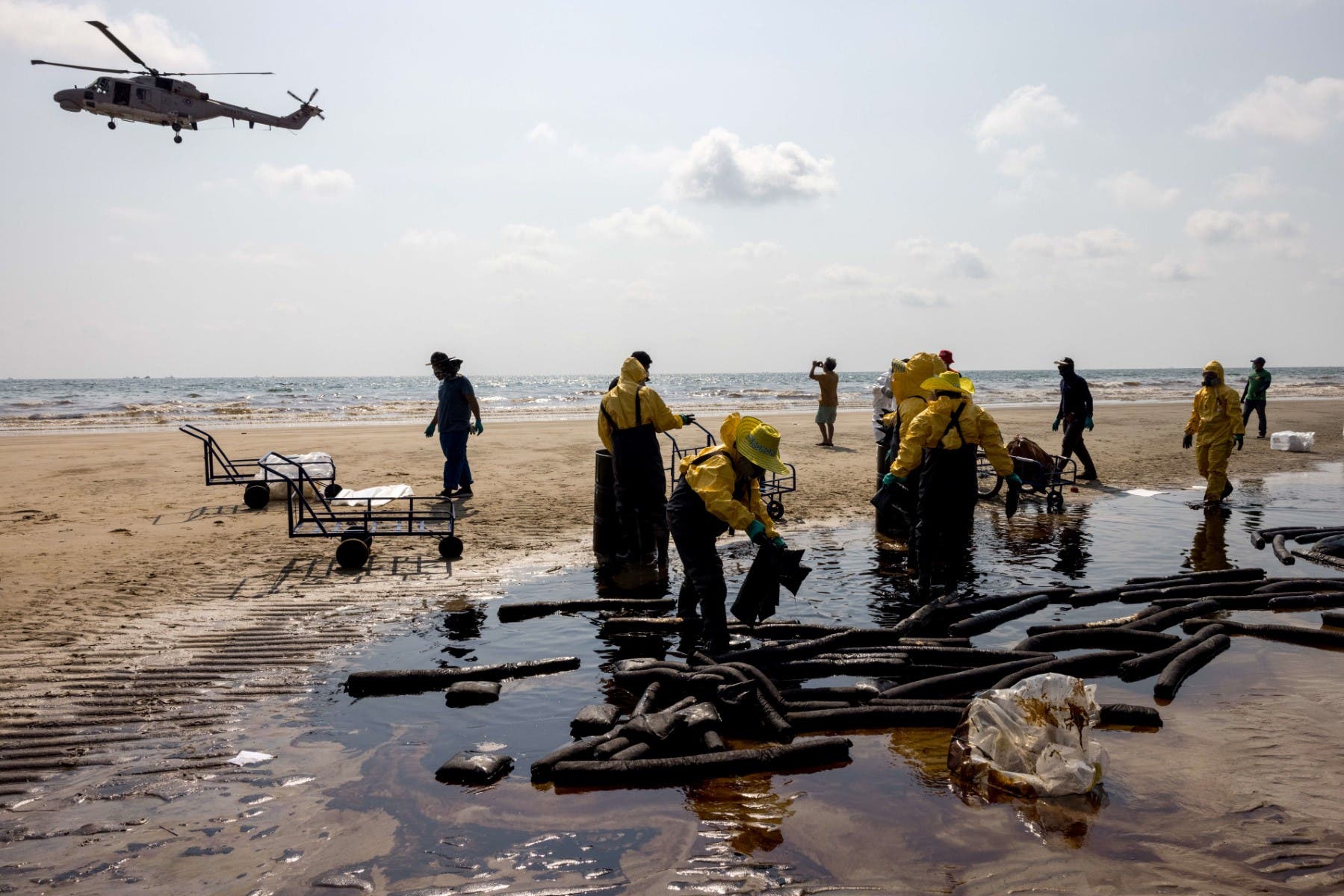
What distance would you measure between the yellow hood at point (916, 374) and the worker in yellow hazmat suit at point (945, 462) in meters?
0.96

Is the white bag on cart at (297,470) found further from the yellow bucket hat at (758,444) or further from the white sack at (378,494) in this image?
the yellow bucket hat at (758,444)

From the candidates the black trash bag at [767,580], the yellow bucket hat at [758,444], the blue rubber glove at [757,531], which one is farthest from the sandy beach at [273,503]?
the yellow bucket hat at [758,444]

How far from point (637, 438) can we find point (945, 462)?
9.58 ft

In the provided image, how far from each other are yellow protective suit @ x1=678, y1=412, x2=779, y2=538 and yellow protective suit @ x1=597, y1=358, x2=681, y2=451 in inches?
81.5

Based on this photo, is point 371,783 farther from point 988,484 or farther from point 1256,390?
point 1256,390

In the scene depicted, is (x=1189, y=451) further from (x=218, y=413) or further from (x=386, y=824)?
(x=218, y=413)

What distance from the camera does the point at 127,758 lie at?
4688 millimetres

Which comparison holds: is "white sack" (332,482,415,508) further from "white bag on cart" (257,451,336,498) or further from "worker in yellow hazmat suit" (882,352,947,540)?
"worker in yellow hazmat suit" (882,352,947,540)

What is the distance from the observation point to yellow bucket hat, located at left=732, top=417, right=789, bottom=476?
5.89 m

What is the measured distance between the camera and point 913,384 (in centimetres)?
901

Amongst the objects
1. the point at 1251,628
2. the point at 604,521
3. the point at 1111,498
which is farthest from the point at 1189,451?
the point at 604,521

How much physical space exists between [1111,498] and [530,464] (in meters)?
10.5

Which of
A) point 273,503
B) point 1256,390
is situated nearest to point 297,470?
point 273,503

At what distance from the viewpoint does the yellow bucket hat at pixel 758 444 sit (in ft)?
19.3
